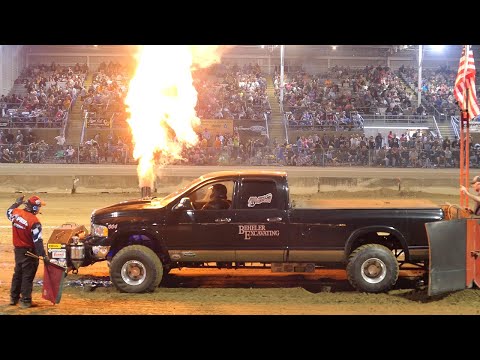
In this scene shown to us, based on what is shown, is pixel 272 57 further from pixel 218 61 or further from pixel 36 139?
pixel 36 139

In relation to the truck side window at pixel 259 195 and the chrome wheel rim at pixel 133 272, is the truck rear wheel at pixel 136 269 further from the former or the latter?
the truck side window at pixel 259 195

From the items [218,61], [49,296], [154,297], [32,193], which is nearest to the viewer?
[49,296]

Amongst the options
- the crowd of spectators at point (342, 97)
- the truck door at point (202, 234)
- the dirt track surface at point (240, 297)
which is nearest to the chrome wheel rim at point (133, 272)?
the dirt track surface at point (240, 297)

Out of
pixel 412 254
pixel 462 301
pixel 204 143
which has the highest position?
pixel 204 143

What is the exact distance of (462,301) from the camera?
29.0 feet

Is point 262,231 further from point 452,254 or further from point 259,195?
point 452,254

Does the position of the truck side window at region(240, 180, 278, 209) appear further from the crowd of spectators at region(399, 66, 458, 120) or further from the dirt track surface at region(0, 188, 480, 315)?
the crowd of spectators at region(399, 66, 458, 120)

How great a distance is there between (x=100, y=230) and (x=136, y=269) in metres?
0.84

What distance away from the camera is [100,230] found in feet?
29.9

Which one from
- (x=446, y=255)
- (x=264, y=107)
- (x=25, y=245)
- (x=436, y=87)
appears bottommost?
(x=446, y=255)

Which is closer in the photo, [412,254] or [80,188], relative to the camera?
[412,254]

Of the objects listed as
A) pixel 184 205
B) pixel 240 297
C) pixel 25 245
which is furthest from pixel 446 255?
pixel 25 245

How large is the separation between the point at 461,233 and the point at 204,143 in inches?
722

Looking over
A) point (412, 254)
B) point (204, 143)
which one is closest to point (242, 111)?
point (204, 143)
